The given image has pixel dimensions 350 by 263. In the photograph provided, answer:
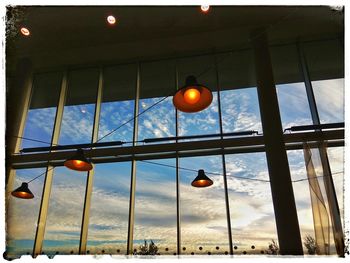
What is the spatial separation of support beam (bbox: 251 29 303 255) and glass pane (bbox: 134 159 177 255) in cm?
164

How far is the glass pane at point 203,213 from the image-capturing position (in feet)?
13.5

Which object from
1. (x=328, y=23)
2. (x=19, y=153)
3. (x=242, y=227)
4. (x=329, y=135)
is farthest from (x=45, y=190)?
(x=328, y=23)

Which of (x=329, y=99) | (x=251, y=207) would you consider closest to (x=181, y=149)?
(x=251, y=207)

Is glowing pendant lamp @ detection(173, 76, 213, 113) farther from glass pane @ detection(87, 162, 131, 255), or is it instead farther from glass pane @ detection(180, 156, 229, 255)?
glass pane @ detection(87, 162, 131, 255)

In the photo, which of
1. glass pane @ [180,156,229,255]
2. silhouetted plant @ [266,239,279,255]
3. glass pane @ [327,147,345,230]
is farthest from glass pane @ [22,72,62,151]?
glass pane @ [327,147,345,230]

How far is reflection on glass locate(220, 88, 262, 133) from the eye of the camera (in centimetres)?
501

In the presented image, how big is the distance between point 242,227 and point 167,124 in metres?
2.36

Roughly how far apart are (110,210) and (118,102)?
229cm

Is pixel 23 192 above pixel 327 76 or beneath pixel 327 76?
beneath

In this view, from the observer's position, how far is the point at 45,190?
494 cm

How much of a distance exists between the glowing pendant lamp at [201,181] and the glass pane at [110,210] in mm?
1253

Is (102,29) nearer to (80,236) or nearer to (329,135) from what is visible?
(80,236)

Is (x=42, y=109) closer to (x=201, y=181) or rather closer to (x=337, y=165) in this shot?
(x=201, y=181)

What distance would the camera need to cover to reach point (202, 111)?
210 inches
